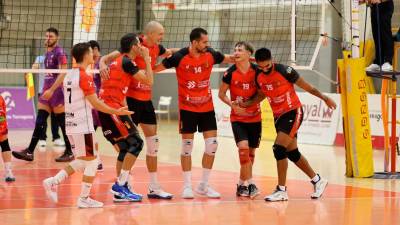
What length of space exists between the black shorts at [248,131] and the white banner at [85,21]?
6116 millimetres

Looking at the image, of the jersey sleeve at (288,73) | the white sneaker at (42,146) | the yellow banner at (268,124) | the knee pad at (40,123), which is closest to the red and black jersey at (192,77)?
the jersey sleeve at (288,73)

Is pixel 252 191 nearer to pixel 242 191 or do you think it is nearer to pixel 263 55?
pixel 242 191

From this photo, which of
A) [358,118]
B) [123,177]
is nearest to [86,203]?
[123,177]

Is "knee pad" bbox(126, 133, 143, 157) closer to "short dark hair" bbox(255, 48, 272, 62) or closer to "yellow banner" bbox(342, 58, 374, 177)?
"short dark hair" bbox(255, 48, 272, 62)

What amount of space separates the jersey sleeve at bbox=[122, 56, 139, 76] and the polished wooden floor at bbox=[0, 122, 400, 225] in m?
1.49

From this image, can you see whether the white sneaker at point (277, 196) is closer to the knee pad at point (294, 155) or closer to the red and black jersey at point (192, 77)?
the knee pad at point (294, 155)

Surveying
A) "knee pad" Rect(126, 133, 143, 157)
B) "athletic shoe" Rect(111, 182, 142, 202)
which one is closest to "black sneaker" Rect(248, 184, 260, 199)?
"athletic shoe" Rect(111, 182, 142, 202)

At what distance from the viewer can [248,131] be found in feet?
30.2

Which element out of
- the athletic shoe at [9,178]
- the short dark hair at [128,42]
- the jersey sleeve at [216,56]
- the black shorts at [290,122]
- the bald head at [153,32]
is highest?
the bald head at [153,32]

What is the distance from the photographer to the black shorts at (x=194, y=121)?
8.91 meters

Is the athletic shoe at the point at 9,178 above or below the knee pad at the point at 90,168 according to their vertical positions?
below

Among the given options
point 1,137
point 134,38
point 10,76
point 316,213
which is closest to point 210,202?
point 316,213

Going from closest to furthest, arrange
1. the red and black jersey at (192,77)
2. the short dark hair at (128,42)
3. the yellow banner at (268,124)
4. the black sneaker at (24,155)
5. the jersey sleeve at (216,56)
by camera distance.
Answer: the short dark hair at (128,42), the red and black jersey at (192,77), the jersey sleeve at (216,56), the black sneaker at (24,155), the yellow banner at (268,124)

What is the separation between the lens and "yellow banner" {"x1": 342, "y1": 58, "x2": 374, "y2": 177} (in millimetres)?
11141
